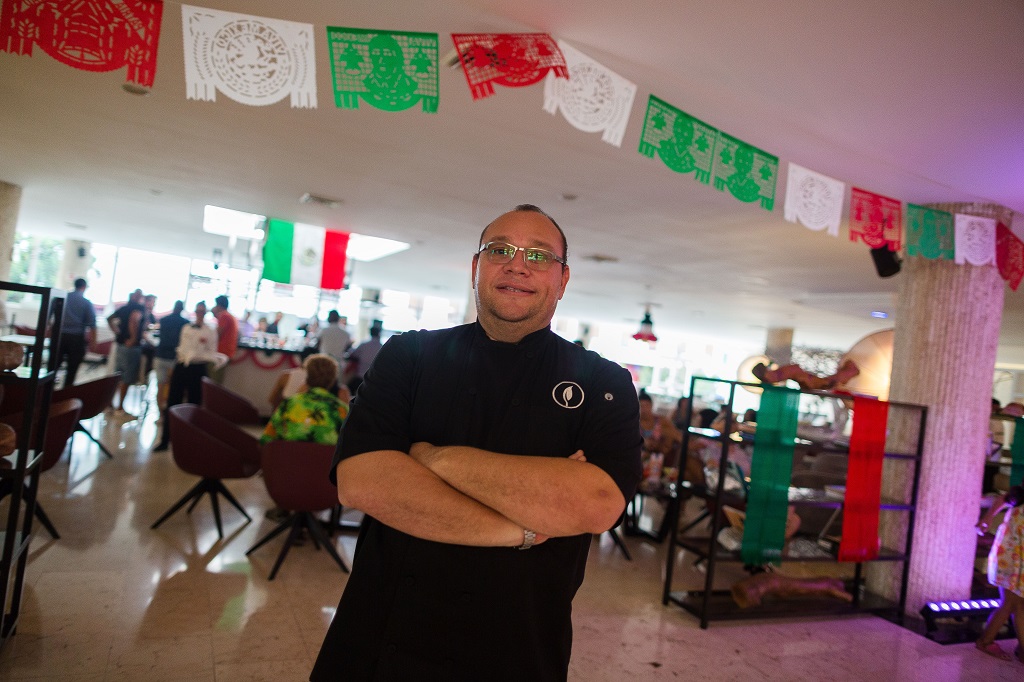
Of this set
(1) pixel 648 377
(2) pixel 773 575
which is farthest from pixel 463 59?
(1) pixel 648 377

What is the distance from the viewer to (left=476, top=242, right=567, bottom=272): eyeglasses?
1.53 metres

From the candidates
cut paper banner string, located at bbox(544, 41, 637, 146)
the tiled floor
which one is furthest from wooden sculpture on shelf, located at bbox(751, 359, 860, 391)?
cut paper banner string, located at bbox(544, 41, 637, 146)

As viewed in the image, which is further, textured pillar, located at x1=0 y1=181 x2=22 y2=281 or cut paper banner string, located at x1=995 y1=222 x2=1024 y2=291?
Answer: textured pillar, located at x1=0 y1=181 x2=22 y2=281

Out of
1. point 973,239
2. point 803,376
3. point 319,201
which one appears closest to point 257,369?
point 319,201

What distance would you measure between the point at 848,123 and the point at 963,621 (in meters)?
3.83

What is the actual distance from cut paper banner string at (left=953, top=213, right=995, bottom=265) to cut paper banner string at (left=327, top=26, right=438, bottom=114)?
3981 millimetres

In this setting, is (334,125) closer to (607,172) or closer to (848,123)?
(607,172)

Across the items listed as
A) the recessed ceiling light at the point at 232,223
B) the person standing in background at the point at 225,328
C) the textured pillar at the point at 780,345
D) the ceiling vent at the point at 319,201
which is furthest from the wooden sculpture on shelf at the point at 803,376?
the textured pillar at the point at 780,345

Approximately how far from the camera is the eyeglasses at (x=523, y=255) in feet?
5.01

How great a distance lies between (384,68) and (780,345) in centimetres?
1539

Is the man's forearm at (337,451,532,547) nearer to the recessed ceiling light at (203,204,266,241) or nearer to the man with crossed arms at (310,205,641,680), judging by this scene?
the man with crossed arms at (310,205,641,680)

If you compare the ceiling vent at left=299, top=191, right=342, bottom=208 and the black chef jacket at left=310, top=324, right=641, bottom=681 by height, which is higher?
the ceiling vent at left=299, top=191, right=342, bottom=208

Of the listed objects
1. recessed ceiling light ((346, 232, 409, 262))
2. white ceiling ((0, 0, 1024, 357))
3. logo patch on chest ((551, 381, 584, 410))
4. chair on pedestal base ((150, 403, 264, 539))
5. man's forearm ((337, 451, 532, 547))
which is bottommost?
chair on pedestal base ((150, 403, 264, 539))

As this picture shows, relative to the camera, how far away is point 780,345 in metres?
16.1
